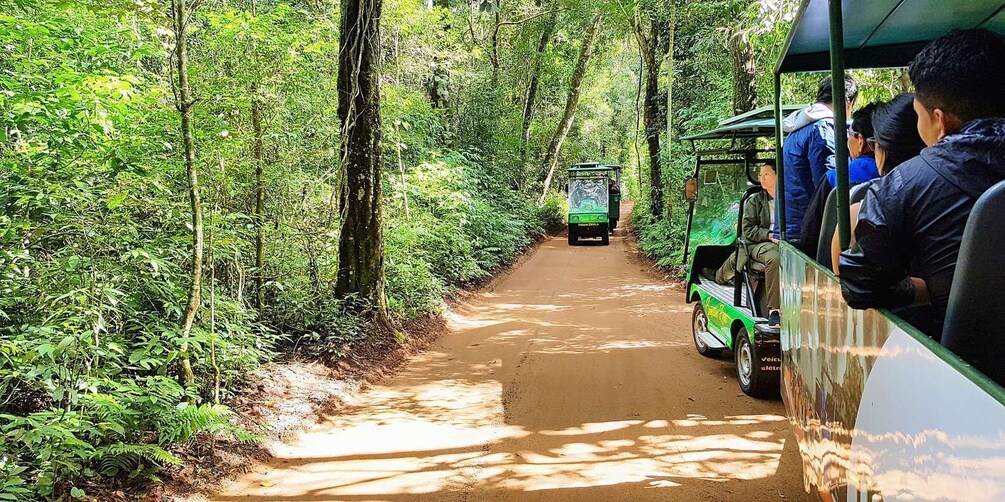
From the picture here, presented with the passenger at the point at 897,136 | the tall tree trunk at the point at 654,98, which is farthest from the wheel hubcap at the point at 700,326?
the tall tree trunk at the point at 654,98

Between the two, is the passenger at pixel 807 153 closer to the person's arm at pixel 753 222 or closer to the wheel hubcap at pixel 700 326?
the person's arm at pixel 753 222

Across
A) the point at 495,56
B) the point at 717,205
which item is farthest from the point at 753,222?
the point at 495,56

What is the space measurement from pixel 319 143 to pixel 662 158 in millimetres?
12859

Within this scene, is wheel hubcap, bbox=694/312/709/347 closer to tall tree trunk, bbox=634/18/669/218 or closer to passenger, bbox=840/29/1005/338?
passenger, bbox=840/29/1005/338

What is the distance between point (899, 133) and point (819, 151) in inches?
80.8

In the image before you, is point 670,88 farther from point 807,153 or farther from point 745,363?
point 807,153

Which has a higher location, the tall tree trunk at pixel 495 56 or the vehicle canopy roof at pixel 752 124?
the tall tree trunk at pixel 495 56

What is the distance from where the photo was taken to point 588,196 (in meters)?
24.2

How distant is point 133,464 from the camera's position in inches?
156

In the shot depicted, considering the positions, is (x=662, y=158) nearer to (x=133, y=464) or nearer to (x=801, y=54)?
(x=801, y=54)

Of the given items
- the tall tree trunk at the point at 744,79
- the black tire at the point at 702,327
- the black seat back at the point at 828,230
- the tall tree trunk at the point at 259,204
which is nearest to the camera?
the black seat back at the point at 828,230

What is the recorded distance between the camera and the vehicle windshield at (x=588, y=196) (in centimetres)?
2408

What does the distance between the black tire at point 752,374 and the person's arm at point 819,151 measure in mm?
1884

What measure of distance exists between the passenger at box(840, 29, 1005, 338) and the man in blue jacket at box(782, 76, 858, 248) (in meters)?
2.41
